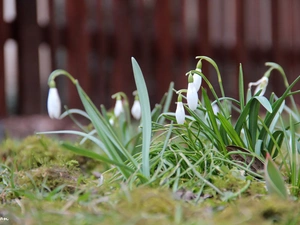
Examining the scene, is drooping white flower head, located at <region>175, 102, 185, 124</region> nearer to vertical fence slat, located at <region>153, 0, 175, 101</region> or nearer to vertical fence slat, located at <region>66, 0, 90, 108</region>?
vertical fence slat, located at <region>66, 0, 90, 108</region>

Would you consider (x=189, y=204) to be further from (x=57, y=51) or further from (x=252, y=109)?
(x=57, y=51)

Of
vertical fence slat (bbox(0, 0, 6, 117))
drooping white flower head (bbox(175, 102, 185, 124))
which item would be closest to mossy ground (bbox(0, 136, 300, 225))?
drooping white flower head (bbox(175, 102, 185, 124))

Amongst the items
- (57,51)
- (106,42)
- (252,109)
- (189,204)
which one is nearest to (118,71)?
(106,42)

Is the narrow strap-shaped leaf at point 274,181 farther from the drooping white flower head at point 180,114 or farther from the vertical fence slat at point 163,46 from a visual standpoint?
the vertical fence slat at point 163,46

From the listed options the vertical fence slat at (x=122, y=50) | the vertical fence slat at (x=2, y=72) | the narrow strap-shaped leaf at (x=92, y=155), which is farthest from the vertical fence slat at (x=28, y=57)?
the narrow strap-shaped leaf at (x=92, y=155)

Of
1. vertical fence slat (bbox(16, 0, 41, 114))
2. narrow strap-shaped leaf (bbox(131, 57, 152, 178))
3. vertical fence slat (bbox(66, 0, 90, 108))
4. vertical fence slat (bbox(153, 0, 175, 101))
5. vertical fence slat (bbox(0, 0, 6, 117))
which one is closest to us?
narrow strap-shaped leaf (bbox(131, 57, 152, 178))

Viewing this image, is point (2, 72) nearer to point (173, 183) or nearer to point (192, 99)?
point (192, 99)
